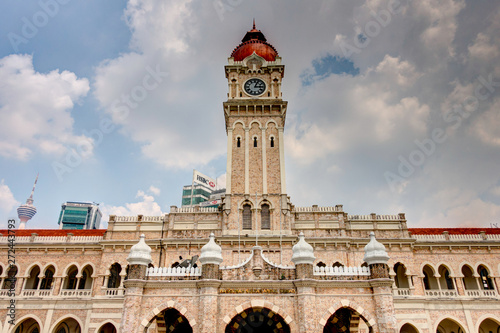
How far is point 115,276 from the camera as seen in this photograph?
102ft

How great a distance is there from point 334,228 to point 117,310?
63.7ft

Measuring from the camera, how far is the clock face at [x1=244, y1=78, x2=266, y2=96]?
36.8 metres

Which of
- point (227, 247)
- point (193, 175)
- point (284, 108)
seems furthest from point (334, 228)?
point (193, 175)

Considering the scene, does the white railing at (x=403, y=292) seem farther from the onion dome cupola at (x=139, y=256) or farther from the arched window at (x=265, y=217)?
the onion dome cupola at (x=139, y=256)

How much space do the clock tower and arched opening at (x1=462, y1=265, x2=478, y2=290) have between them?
1649 cm

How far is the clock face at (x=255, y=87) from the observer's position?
36.8m

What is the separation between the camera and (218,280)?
1636cm

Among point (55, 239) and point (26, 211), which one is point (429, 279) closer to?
point (55, 239)

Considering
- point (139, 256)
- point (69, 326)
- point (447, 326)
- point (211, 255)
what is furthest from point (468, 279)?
point (69, 326)

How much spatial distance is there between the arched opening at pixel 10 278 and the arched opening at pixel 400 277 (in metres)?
33.7

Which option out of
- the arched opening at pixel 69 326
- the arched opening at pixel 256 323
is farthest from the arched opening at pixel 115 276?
the arched opening at pixel 256 323

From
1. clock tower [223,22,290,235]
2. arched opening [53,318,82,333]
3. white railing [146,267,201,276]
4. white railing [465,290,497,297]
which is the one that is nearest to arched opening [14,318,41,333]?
arched opening [53,318,82,333]

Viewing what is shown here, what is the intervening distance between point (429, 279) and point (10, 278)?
37343mm

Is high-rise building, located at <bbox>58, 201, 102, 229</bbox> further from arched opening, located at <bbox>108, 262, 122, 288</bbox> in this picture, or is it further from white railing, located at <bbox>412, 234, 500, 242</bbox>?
white railing, located at <bbox>412, 234, 500, 242</bbox>
